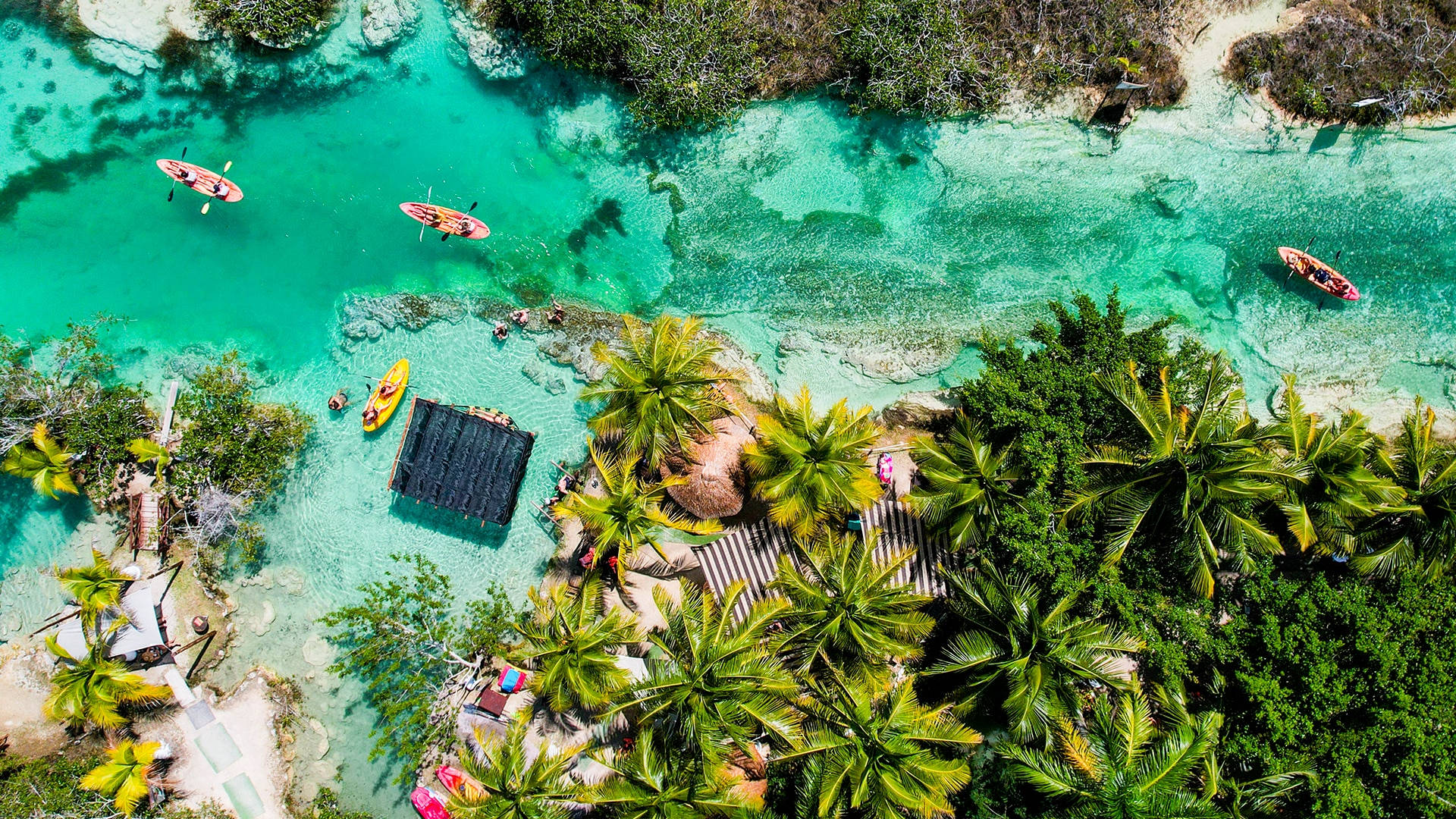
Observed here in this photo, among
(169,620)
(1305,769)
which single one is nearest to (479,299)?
(169,620)

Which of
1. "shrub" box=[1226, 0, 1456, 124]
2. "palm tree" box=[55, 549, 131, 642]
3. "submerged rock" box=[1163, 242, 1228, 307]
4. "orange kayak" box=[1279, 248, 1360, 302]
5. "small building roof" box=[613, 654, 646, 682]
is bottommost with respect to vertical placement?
"palm tree" box=[55, 549, 131, 642]

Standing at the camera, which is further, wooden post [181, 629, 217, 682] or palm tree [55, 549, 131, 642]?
wooden post [181, 629, 217, 682]

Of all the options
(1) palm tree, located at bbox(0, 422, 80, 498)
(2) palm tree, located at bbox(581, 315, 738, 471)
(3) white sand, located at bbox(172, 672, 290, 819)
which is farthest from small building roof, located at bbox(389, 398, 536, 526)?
(1) palm tree, located at bbox(0, 422, 80, 498)

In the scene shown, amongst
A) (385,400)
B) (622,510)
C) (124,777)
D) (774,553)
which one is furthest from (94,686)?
(774,553)

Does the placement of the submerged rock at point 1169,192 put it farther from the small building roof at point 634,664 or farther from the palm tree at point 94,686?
the palm tree at point 94,686

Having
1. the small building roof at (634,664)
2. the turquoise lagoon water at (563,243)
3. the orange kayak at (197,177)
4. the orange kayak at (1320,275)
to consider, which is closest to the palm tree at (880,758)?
the small building roof at (634,664)

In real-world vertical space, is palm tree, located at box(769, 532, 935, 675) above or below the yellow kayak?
above

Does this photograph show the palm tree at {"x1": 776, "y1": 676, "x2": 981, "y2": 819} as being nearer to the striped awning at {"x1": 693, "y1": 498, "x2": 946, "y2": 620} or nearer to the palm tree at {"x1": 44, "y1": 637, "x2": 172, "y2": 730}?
the striped awning at {"x1": 693, "y1": 498, "x2": 946, "y2": 620}
